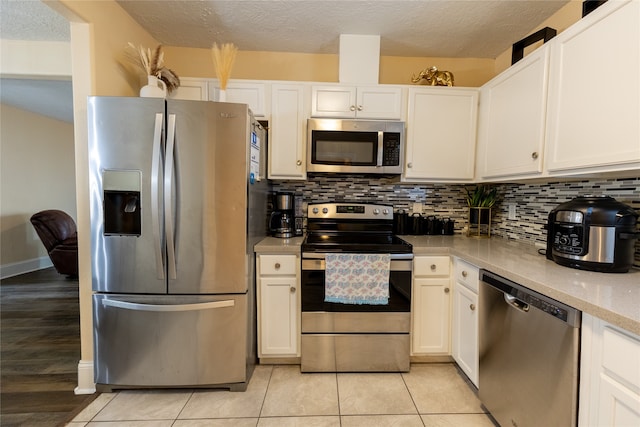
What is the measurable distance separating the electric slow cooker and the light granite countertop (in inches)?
2.1

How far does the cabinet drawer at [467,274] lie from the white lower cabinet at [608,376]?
2.07ft

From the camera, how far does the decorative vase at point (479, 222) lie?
2.29 metres

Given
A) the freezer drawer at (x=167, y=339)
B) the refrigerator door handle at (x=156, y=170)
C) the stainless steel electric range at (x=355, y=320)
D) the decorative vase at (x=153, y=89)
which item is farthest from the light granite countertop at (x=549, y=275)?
the decorative vase at (x=153, y=89)

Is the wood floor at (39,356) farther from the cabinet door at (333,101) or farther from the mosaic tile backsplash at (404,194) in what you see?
the cabinet door at (333,101)

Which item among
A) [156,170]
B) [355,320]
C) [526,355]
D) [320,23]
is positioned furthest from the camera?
[320,23]

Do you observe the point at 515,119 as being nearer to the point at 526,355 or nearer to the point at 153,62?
the point at 526,355

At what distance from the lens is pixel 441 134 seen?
209 cm

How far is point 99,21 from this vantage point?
5.42 ft

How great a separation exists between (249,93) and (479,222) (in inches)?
84.3

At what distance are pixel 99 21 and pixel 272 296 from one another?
2.03 metres

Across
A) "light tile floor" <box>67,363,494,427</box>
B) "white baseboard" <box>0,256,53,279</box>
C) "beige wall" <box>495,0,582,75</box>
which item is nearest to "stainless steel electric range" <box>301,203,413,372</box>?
"light tile floor" <box>67,363,494,427</box>

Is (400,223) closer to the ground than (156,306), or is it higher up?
higher up

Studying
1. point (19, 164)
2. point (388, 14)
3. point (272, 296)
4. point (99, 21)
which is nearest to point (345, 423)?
point (272, 296)

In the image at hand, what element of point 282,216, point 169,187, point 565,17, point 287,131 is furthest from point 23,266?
point 565,17
